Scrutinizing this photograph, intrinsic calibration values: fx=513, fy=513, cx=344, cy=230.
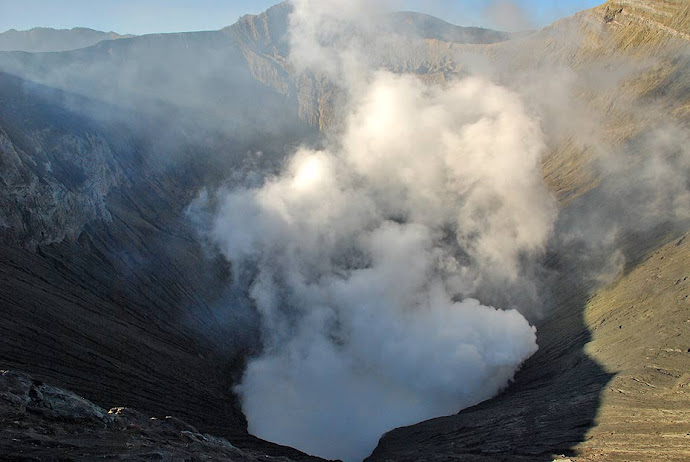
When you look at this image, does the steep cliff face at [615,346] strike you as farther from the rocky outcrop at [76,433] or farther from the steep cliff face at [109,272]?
the rocky outcrop at [76,433]

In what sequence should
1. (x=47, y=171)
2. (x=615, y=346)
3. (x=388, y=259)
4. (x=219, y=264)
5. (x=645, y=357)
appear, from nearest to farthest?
(x=645, y=357) < (x=615, y=346) < (x=47, y=171) < (x=219, y=264) < (x=388, y=259)

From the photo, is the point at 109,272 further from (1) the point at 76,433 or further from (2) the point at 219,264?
(1) the point at 76,433

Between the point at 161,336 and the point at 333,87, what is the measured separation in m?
122

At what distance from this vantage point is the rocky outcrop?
81.9 feet

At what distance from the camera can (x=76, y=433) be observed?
28984 mm

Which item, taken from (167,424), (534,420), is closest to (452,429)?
(534,420)

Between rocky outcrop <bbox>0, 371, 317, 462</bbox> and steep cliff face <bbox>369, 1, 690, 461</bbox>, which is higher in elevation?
steep cliff face <bbox>369, 1, 690, 461</bbox>

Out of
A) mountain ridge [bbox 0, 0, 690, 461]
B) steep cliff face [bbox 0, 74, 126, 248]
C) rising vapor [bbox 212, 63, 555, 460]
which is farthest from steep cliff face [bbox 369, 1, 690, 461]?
steep cliff face [bbox 0, 74, 126, 248]

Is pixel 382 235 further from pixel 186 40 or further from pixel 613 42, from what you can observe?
pixel 186 40

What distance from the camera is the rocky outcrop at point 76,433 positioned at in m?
25.0

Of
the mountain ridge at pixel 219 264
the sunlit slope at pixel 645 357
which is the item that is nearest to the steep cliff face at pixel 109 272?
the mountain ridge at pixel 219 264

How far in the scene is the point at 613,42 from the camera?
13362 centimetres

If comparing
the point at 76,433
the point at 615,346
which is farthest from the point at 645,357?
the point at 76,433

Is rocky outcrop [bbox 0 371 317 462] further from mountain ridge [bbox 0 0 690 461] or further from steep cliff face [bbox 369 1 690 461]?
steep cliff face [bbox 369 1 690 461]
